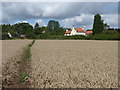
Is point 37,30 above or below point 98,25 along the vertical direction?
below

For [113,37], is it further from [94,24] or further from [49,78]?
[49,78]

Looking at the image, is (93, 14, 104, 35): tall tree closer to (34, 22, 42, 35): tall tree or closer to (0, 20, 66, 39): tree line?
(0, 20, 66, 39): tree line

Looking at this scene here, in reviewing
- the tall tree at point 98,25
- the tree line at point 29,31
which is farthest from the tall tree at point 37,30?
the tall tree at point 98,25

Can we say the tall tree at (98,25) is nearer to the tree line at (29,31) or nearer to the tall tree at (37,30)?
the tree line at (29,31)

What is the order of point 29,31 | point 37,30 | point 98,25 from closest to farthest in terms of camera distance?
point 98,25 < point 29,31 < point 37,30

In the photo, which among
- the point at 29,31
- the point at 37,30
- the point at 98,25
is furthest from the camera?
the point at 37,30

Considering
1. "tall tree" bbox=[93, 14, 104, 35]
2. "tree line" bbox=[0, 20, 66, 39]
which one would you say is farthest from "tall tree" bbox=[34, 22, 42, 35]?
"tall tree" bbox=[93, 14, 104, 35]

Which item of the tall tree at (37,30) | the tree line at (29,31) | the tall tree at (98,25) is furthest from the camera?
the tall tree at (37,30)

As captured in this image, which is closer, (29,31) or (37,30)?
(29,31)

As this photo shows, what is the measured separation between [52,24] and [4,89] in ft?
400

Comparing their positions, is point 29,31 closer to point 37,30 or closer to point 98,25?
point 37,30

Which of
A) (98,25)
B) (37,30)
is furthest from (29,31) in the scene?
(98,25)

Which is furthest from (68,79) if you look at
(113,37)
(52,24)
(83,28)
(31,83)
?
(52,24)

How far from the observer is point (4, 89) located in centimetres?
410
